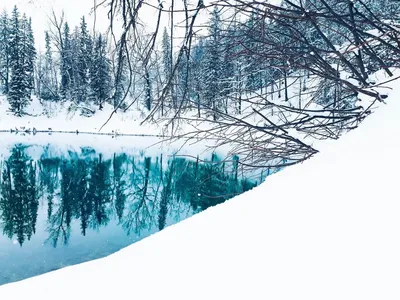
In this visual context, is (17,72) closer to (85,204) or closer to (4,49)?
(4,49)

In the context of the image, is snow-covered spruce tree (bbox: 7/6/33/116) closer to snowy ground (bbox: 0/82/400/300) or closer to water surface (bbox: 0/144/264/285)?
water surface (bbox: 0/144/264/285)

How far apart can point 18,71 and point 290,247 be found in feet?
147

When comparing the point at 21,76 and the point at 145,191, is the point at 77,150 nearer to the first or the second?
the point at 145,191

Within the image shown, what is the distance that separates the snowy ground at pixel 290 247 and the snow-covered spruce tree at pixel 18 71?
4134 cm

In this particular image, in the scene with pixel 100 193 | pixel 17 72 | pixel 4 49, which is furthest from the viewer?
pixel 4 49

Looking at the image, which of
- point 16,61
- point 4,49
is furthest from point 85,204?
point 4,49

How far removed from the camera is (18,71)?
38.9 metres

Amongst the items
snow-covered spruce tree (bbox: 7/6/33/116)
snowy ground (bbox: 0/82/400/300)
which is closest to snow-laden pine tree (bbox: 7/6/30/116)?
snow-covered spruce tree (bbox: 7/6/33/116)

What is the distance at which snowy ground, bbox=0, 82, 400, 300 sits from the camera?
0.93m

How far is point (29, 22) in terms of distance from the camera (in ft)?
168

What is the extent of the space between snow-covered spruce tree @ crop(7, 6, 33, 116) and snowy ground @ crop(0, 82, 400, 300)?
41.3m

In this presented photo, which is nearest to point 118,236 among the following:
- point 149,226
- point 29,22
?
point 149,226

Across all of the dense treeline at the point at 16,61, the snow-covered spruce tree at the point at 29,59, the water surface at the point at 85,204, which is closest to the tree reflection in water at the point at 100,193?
the water surface at the point at 85,204

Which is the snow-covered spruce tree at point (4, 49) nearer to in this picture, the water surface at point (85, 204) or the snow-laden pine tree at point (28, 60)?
the snow-laden pine tree at point (28, 60)
